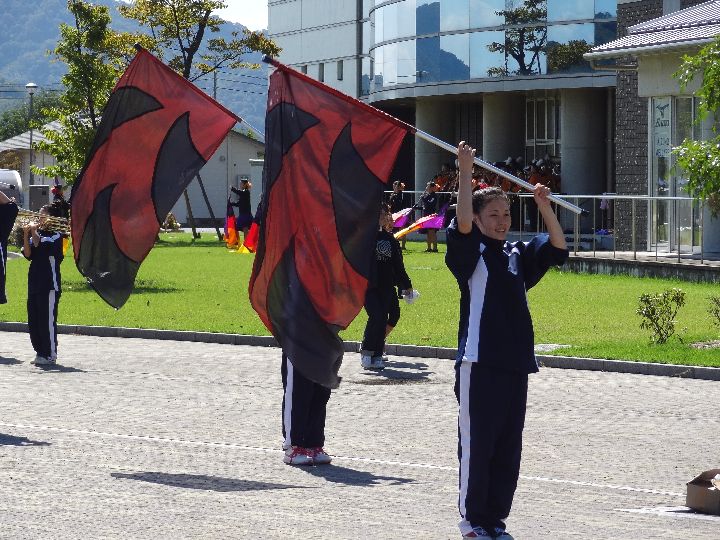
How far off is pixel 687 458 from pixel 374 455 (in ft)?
6.89

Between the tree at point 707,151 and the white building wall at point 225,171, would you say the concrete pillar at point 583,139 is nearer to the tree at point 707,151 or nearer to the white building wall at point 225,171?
the tree at point 707,151

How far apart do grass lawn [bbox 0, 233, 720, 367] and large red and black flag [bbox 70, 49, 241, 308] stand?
6.64 metres

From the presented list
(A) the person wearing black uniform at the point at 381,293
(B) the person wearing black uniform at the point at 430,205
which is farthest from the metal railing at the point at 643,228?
(A) the person wearing black uniform at the point at 381,293

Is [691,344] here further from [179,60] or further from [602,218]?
[179,60]

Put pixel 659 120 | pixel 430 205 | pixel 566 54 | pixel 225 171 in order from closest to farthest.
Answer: pixel 659 120, pixel 430 205, pixel 566 54, pixel 225 171

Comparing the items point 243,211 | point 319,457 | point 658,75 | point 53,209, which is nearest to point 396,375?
point 53,209

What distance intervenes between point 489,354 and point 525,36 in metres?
39.2

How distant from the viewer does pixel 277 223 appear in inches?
395

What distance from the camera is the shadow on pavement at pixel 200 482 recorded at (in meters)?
8.99

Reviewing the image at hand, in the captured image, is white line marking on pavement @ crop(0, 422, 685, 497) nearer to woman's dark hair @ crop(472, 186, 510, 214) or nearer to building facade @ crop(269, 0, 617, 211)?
woman's dark hair @ crop(472, 186, 510, 214)

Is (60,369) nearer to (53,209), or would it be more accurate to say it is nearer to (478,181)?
(53,209)

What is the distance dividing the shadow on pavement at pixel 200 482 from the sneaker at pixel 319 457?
0.79 m

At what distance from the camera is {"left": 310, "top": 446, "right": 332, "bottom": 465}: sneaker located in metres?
9.95

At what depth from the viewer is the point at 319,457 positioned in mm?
9969
